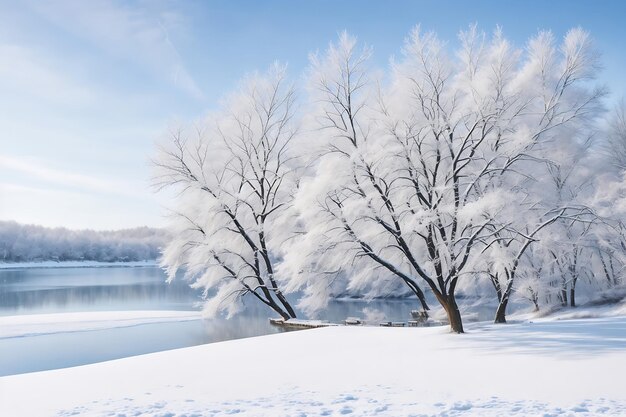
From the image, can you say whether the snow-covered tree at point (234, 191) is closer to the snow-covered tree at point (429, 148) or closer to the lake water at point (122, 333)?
the lake water at point (122, 333)

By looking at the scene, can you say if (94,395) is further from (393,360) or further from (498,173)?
(498,173)

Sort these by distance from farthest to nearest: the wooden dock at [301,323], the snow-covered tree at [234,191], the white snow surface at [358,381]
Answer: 1. the snow-covered tree at [234,191]
2. the wooden dock at [301,323]
3. the white snow surface at [358,381]

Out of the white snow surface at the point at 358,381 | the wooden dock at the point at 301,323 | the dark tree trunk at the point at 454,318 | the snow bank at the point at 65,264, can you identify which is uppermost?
the snow bank at the point at 65,264

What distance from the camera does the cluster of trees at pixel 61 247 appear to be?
139125 mm

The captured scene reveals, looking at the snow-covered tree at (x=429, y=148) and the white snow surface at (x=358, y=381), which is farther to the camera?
the snow-covered tree at (x=429, y=148)

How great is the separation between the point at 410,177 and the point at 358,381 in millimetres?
7884

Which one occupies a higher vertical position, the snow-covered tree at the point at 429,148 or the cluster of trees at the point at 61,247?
the cluster of trees at the point at 61,247

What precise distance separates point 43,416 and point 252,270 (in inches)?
652

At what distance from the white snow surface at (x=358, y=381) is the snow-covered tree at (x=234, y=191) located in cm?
1022

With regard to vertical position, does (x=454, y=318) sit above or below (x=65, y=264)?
below

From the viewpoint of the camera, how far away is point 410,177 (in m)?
14.9

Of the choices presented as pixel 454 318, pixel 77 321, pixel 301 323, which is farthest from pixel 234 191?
pixel 454 318

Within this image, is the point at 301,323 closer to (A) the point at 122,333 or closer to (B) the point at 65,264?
(A) the point at 122,333

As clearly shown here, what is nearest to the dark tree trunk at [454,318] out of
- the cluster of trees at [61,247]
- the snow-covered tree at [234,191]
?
the snow-covered tree at [234,191]
